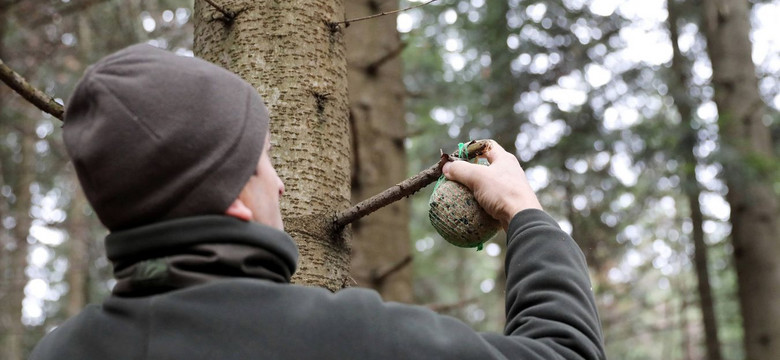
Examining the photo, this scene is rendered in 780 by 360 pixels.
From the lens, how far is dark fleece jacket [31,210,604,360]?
3.74ft

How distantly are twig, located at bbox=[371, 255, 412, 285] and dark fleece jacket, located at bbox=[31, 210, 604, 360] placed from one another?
3044 mm

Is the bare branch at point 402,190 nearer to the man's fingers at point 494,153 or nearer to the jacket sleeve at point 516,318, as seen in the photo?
the man's fingers at point 494,153

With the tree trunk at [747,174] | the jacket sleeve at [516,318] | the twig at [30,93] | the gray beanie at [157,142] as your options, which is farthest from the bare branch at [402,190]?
the tree trunk at [747,174]

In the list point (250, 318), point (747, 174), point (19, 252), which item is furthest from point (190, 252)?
point (19, 252)

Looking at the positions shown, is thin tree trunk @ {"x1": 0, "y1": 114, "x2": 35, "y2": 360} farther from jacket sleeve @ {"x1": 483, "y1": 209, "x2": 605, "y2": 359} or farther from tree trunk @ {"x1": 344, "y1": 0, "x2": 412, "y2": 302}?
jacket sleeve @ {"x1": 483, "y1": 209, "x2": 605, "y2": 359}

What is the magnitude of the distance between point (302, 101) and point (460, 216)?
0.61 meters

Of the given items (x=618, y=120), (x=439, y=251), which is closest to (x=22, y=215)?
(x=439, y=251)

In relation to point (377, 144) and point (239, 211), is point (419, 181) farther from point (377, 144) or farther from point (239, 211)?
point (377, 144)

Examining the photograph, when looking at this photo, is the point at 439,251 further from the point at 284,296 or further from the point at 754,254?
the point at 284,296

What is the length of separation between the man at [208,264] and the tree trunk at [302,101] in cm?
59

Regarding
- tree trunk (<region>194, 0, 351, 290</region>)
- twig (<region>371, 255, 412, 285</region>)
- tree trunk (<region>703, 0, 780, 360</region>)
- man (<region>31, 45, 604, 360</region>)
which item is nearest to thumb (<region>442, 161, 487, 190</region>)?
man (<region>31, 45, 604, 360</region>)

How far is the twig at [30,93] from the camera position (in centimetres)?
191

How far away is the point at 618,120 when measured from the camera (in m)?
7.79

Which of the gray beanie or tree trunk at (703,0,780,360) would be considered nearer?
the gray beanie
